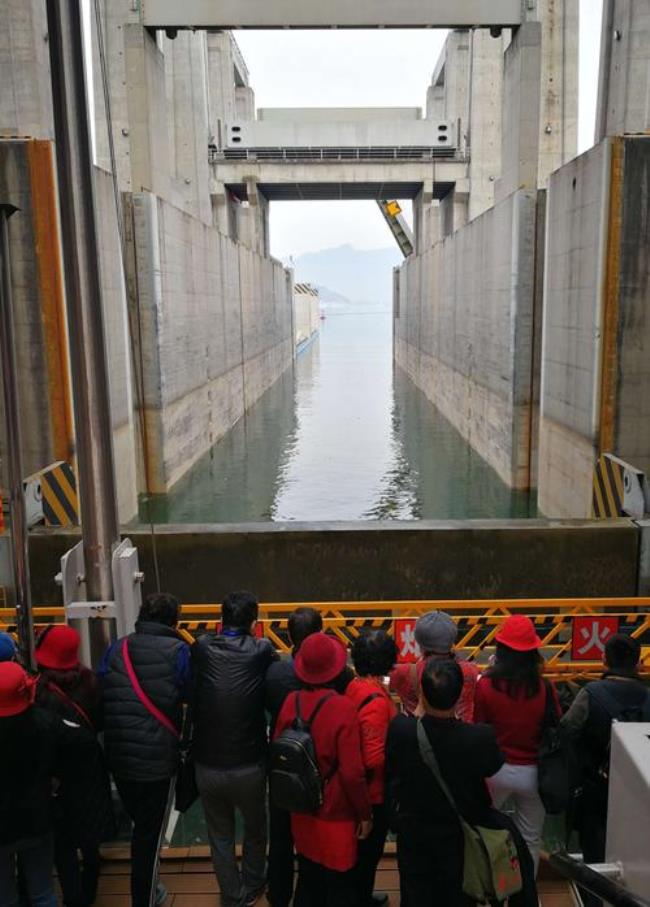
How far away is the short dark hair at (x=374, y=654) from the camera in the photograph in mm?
3504

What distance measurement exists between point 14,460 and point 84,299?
0.93m

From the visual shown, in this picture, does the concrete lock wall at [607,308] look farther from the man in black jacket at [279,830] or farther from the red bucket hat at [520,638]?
the man in black jacket at [279,830]

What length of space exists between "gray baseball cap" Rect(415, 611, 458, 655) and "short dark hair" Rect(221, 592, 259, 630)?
2.60 ft

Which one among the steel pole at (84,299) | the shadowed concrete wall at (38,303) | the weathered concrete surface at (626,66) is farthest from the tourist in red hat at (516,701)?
the weathered concrete surface at (626,66)

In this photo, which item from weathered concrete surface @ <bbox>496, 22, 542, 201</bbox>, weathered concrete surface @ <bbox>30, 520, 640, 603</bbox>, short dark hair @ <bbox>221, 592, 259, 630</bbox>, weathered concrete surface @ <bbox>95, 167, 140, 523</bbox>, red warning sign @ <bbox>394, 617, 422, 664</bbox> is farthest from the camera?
weathered concrete surface @ <bbox>496, 22, 542, 201</bbox>

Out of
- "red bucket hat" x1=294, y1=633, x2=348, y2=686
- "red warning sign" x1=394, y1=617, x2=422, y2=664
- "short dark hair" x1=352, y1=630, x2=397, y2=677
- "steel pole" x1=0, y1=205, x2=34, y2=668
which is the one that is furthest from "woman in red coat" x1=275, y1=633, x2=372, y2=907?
"red warning sign" x1=394, y1=617, x2=422, y2=664

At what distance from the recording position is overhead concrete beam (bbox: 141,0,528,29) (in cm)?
1580

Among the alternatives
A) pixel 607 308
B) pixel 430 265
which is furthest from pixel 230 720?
pixel 430 265

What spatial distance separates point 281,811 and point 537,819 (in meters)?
1.20

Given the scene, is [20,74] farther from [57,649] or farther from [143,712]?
[143,712]

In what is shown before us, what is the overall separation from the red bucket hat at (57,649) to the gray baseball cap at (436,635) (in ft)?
5.21

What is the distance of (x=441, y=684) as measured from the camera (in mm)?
3008

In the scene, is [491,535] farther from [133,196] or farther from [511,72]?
[511,72]

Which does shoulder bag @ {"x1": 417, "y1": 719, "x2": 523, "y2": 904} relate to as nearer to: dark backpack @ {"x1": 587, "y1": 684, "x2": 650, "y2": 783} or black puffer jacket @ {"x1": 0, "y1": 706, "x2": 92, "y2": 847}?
dark backpack @ {"x1": 587, "y1": 684, "x2": 650, "y2": 783}
